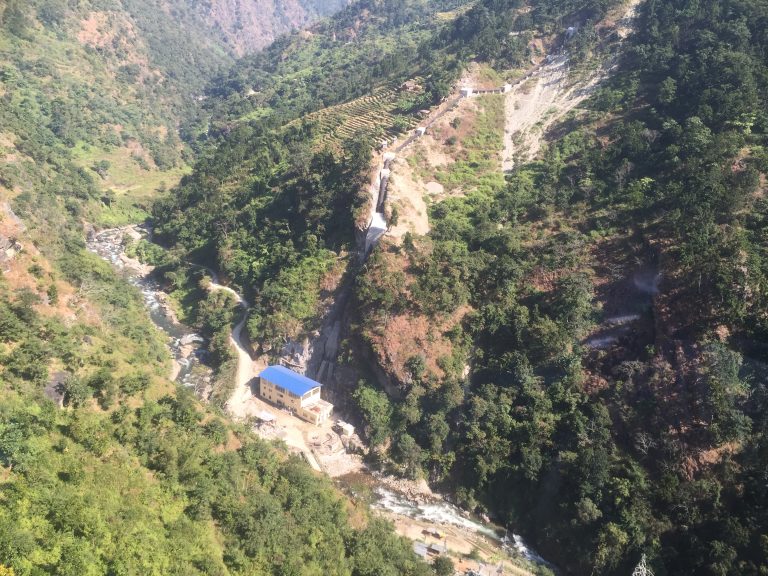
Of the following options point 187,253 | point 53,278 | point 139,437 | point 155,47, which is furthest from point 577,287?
point 155,47

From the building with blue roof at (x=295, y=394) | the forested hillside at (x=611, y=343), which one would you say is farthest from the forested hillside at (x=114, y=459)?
the forested hillside at (x=611, y=343)

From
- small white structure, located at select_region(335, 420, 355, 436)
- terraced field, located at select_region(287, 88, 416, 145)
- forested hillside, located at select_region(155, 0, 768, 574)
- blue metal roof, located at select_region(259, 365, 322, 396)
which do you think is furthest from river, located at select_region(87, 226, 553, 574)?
terraced field, located at select_region(287, 88, 416, 145)

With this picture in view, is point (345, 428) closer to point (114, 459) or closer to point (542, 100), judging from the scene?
point (114, 459)

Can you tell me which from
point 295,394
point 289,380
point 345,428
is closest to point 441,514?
point 345,428

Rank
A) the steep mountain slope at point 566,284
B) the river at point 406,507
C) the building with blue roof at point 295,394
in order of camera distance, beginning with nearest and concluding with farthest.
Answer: the steep mountain slope at point 566,284, the river at point 406,507, the building with blue roof at point 295,394

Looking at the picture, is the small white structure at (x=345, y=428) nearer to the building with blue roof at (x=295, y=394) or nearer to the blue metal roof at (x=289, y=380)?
the building with blue roof at (x=295, y=394)

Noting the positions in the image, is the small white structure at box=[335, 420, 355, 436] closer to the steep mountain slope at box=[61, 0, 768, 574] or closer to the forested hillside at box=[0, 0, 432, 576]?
the steep mountain slope at box=[61, 0, 768, 574]
